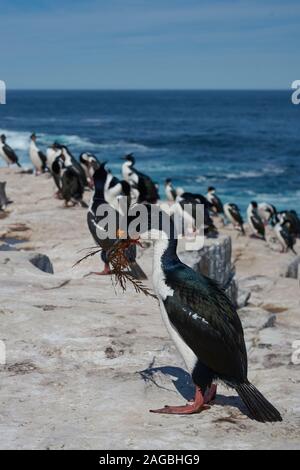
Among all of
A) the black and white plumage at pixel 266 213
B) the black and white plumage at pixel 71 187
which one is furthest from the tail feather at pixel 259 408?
the black and white plumage at pixel 266 213

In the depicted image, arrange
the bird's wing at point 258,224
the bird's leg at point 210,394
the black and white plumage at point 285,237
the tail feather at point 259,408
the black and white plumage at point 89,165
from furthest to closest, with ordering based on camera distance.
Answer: the bird's wing at point 258,224 → the black and white plumage at point 89,165 → the black and white plumage at point 285,237 → the bird's leg at point 210,394 → the tail feather at point 259,408

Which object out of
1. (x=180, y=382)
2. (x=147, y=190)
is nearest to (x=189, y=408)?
(x=180, y=382)

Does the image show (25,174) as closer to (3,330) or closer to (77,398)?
(3,330)

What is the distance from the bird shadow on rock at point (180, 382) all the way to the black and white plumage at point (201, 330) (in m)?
0.22

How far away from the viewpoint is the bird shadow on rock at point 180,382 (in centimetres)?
577

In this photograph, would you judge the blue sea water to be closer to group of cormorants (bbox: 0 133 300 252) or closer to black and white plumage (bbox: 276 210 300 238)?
black and white plumage (bbox: 276 210 300 238)

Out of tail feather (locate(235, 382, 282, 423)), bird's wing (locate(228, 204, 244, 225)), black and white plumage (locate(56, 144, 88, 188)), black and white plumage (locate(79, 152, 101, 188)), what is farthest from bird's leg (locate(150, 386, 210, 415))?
bird's wing (locate(228, 204, 244, 225))

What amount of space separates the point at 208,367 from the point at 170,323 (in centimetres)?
48

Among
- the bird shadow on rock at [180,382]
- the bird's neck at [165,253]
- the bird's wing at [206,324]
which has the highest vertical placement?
the bird's neck at [165,253]

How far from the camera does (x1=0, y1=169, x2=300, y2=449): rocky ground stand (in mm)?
4934

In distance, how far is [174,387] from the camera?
6.19 m

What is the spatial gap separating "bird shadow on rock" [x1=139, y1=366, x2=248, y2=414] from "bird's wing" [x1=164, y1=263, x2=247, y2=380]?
435 millimetres

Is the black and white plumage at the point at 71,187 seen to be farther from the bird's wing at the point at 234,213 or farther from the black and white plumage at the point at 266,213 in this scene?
the black and white plumage at the point at 266,213
